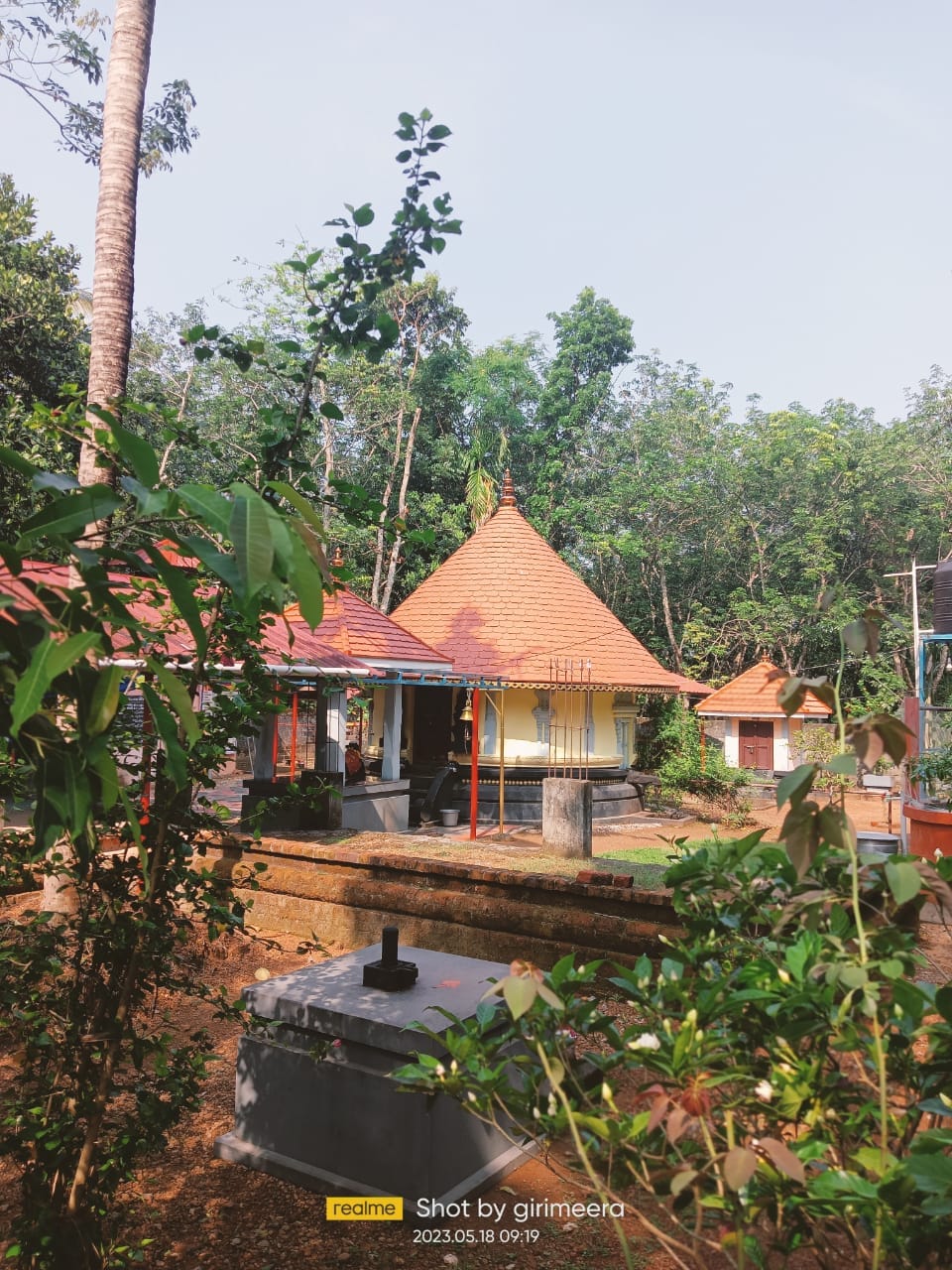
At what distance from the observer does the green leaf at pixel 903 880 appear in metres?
1.27

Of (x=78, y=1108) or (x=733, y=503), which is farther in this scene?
(x=733, y=503)

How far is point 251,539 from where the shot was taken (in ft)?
3.51

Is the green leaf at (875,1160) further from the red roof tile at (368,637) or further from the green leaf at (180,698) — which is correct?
the red roof tile at (368,637)

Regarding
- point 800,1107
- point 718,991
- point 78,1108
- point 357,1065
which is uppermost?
point 718,991

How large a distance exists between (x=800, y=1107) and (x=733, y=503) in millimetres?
30398

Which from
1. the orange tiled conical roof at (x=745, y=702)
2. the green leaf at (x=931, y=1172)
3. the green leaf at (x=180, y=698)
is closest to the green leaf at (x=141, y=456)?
the green leaf at (x=180, y=698)

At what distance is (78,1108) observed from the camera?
2391 millimetres

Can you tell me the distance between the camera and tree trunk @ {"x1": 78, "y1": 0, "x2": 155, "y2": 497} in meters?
6.09

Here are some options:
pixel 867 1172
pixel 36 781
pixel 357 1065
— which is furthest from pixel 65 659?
pixel 357 1065

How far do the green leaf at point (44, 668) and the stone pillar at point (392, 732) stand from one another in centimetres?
1198

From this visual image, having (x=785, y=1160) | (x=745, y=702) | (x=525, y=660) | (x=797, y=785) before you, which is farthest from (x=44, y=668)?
(x=745, y=702)

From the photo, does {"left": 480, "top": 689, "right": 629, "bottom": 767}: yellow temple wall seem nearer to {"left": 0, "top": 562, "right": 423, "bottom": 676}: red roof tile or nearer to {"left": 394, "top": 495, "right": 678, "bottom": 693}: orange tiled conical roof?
{"left": 394, "top": 495, "right": 678, "bottom": 693}: orange tiled conical roof

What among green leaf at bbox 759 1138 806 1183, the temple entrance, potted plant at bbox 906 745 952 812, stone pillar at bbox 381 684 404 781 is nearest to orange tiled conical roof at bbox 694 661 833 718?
the temple entrance

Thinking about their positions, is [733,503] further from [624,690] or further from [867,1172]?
[867,1172]
